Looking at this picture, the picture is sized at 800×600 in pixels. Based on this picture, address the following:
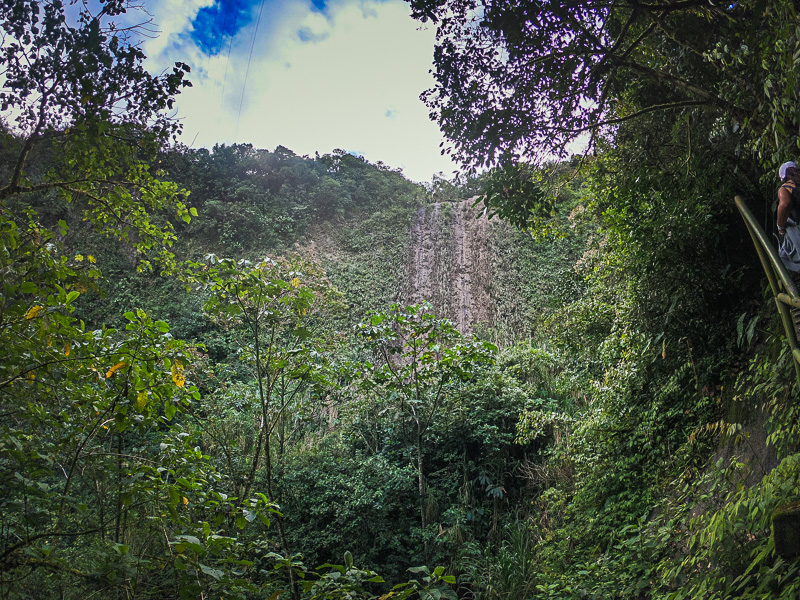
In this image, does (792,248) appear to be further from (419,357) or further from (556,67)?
(419,357)

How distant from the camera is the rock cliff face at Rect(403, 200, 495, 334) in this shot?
564 inches

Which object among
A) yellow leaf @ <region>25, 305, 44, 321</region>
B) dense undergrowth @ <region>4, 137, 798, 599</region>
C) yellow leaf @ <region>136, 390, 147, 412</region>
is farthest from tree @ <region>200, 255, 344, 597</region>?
yellow leaf @ <region>25, 305, 44, 321</region>

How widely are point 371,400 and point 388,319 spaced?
186 cm

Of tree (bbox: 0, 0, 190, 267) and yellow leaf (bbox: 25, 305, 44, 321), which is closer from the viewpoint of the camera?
yellow leaf (bbox: 25, 305, 44, 321)

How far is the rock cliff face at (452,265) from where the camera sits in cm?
1434

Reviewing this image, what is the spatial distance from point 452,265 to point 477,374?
8.57 m

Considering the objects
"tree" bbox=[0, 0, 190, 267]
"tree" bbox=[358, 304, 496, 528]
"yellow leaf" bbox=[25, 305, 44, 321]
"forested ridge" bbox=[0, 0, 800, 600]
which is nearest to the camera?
"yellow leaf" bbox=[25, 305, 44, 321]

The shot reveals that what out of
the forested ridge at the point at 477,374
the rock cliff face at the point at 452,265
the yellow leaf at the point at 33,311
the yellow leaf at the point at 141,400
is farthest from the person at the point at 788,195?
the rock cliff face at the point at 452,265

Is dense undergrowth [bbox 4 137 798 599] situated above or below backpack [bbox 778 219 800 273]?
below

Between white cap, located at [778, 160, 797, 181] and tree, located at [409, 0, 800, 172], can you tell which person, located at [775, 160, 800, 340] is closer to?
white cap, located at [778, 160, 797, 181]

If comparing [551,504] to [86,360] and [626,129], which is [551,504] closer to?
[626,129]

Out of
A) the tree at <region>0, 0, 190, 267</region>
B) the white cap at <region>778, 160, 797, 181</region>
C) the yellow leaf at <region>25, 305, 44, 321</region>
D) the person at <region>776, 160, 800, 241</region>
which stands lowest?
the yellow leaf at <region>25, 305, 44, 321</region>

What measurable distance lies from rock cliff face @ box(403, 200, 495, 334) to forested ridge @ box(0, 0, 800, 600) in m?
5.35

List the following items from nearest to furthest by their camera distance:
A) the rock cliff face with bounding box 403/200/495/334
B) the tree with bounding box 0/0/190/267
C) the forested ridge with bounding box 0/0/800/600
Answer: the forested ridge with bounding box 0/0/800/600
the tree with bounding box 0/0/190/267
the rock cliff face with bounding box 403/200/495/334
